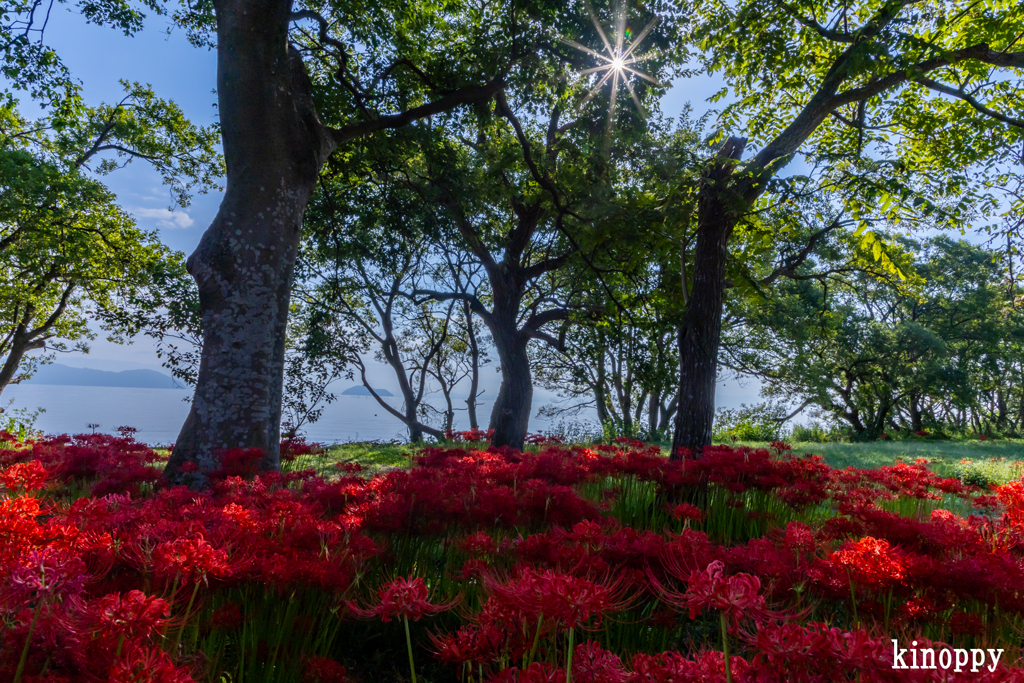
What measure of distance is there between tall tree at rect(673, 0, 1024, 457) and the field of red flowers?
236 centimetres

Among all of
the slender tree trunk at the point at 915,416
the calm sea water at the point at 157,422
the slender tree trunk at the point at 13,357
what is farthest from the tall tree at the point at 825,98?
the slender tree trunk at the point at 13,357

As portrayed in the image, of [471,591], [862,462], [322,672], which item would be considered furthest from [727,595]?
[862,462]

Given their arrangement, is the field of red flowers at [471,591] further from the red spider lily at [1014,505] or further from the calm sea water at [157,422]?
Answer: the calm sea water at [157,422]

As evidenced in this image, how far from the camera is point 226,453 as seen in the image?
412cm

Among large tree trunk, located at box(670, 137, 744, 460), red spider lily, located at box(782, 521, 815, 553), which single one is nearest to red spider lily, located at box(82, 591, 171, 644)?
red spider lily, located at box(782, 521, 815, 553)

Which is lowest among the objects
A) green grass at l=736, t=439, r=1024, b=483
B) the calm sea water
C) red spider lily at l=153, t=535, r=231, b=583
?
the calm sea water

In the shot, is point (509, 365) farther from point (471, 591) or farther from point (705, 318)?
point (471, 591)

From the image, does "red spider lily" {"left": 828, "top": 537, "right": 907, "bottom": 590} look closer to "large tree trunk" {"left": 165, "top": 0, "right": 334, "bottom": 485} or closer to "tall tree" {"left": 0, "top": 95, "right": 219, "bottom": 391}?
"large tree trunk" {"left": 165, "top": 0, "right": 334, "bottom": 485}

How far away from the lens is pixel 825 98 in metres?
6.20

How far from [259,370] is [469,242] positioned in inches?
260

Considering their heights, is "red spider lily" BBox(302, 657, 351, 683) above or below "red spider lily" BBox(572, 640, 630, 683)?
below

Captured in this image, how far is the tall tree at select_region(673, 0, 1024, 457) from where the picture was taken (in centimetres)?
550

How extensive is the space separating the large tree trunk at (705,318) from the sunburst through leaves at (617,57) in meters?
2.67

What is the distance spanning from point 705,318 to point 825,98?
10.8ft
